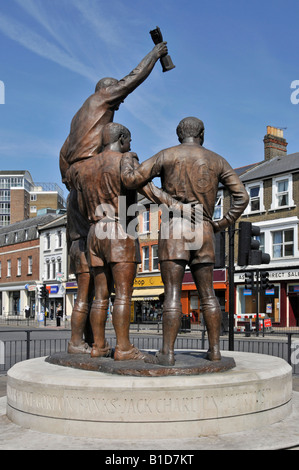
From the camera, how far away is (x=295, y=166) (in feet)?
98.7

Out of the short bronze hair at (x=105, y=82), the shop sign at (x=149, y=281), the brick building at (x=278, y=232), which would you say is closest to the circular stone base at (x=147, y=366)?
the short bronze hair at (x=105, y=82)

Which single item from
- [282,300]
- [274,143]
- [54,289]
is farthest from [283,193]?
[54,289]

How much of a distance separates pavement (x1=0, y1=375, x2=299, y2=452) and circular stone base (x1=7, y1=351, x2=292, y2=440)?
0.10 m

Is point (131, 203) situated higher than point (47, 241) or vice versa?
point (47, 241)

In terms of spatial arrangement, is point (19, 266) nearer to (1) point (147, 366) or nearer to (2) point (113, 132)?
(2) point (113, 132)

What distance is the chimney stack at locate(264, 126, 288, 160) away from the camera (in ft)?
118

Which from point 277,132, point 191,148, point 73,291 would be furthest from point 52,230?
point 191,148

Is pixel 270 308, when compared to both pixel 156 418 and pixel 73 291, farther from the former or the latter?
pixel 156 418

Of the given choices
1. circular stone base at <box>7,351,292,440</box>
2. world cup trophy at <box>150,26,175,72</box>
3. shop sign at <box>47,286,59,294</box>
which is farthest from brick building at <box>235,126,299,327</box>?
circular stone base at <box>7,351,292,440</box>

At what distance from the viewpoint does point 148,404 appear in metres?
4.73

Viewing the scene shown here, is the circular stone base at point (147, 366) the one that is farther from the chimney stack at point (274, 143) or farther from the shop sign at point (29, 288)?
the shop sign at point (29, 288)

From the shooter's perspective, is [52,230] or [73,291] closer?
[73,291]

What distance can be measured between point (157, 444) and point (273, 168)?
2908cm
